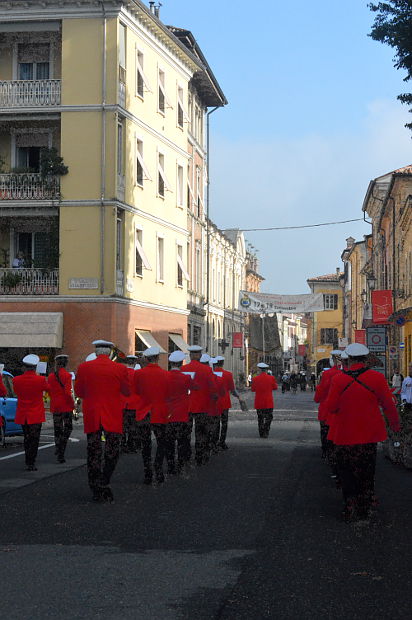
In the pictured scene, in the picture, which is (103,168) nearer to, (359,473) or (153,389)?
(153,389)

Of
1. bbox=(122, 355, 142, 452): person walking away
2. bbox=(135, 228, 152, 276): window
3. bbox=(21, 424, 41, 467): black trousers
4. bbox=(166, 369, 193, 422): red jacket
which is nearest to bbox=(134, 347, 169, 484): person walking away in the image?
bbox=(166, 369, 193, 422): red jacket

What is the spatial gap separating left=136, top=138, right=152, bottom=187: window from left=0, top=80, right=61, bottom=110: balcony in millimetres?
3832

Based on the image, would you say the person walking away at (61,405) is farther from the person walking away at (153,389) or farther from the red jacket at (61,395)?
the person walking away at (153,389)

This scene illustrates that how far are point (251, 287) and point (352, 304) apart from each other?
10687mm

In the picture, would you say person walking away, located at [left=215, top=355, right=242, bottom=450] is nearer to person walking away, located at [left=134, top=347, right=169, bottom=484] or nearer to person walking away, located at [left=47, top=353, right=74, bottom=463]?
person walking away, located at [left=47, top=353, right=74, bottom=463]

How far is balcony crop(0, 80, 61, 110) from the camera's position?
37625 millimetres

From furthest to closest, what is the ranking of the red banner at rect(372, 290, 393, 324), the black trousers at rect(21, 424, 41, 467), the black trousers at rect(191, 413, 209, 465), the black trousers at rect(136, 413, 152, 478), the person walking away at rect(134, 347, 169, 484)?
the red banner at rect(372, 290, 393, 324), the black trousers at rect(191, 413, 209, 465), the black trousers at rect(21, 424, 41, 467), the person walking away at rect(134, 347, 169, 484), the black trousers at rect(136, 413, 152, 478)

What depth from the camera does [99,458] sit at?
12.1 m

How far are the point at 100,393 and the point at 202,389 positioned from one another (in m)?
5.27

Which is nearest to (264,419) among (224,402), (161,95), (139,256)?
(224,402)

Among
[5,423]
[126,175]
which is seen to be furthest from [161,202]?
[5,423]

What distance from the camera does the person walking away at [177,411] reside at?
15055 millimetres

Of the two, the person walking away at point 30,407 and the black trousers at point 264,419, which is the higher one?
the person walking away at point 30,407

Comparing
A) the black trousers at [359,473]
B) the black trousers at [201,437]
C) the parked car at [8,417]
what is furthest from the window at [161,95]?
the black trousers at [359,473]
